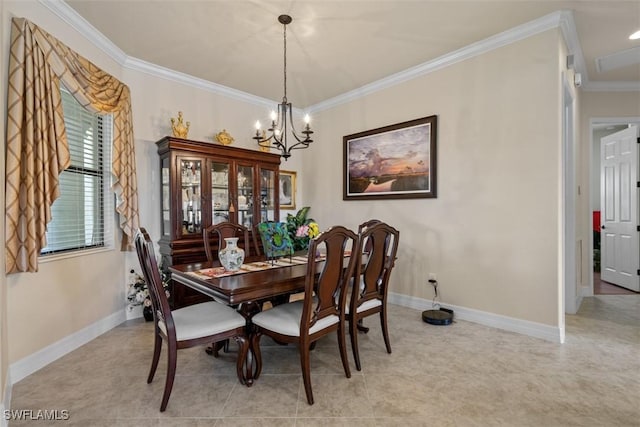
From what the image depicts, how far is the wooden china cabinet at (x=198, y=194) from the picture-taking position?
3.27 m

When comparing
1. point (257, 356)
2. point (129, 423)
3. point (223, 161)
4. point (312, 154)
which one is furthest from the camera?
point (312, 154)

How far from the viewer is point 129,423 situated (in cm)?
169

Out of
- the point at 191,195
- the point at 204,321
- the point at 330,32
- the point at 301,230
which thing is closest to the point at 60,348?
the point at 204,321

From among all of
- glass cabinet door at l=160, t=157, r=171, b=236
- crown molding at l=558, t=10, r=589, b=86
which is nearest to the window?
glass cabinet door at l=160, t=157, r=171, b=236

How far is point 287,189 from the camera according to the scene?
16.1ft

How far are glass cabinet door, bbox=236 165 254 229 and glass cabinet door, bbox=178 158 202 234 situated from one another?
19.9 inches

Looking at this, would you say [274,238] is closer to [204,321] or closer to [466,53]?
[204,321]

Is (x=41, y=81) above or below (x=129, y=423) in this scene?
above

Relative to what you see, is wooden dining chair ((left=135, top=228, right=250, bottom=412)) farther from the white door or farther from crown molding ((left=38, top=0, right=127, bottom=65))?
the white door

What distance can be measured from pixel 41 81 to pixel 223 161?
1.74 meters

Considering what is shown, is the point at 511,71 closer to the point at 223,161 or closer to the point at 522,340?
the point at 522,340

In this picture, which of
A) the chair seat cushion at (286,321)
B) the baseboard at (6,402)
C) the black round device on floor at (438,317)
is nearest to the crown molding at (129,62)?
the baseboard at (6,402)

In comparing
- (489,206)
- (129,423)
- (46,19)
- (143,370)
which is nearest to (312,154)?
(489,206)

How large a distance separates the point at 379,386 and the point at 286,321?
0.75 meters
